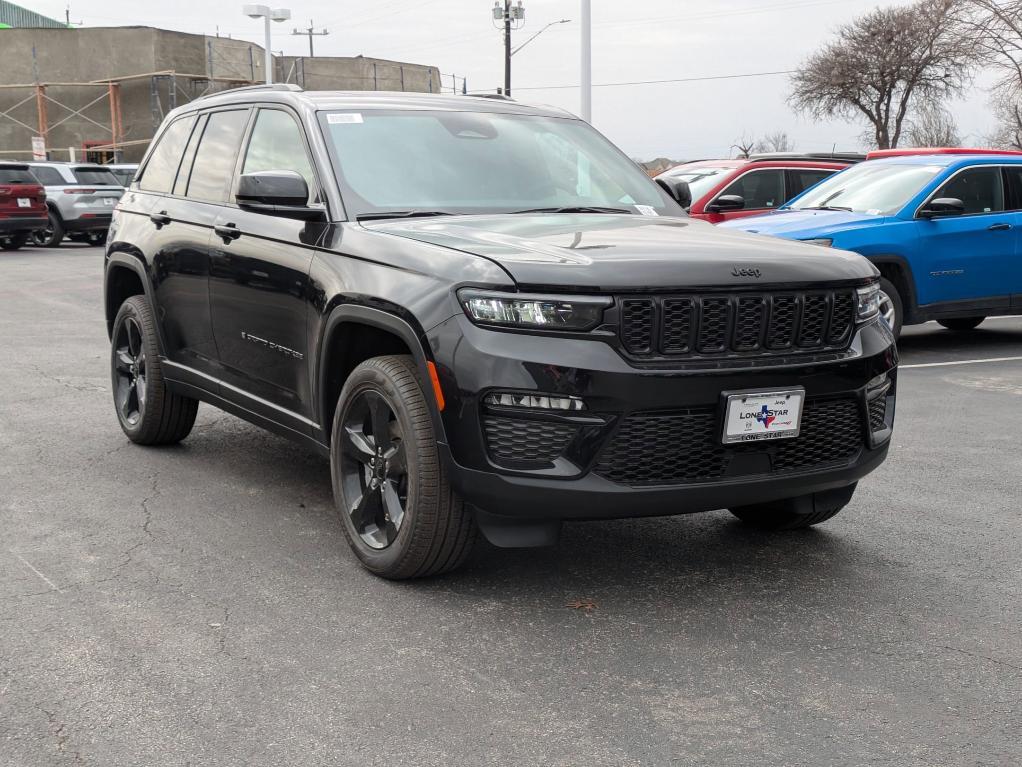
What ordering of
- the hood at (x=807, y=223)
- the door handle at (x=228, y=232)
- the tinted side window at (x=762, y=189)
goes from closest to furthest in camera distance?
the door handle at (x=228, y=232)
the hood at (x=807, y=223)
the tinted side window at (x=762, y=189)

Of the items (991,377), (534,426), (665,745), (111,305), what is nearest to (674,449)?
(534,426)

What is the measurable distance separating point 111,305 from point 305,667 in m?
4.19

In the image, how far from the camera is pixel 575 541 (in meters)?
5.14

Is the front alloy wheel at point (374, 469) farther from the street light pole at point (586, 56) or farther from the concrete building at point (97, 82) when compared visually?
the concrete building at point (97, 82)

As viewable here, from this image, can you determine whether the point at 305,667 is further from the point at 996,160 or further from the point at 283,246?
the point at 996,160

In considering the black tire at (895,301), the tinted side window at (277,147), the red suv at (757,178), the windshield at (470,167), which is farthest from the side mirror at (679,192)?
the red suv at (757,178)

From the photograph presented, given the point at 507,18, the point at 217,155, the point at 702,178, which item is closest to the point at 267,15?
the point at 507,18

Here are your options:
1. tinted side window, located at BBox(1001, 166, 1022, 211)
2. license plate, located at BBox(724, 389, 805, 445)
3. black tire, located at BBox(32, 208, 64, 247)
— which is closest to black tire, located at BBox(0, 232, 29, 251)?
black tire, located at BBox(32, 208, 64, 247)

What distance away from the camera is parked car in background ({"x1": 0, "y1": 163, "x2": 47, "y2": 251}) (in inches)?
935

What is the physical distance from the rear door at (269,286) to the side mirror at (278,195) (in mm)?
87

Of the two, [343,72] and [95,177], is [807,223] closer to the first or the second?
[95,177]

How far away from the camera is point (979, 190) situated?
11.4m

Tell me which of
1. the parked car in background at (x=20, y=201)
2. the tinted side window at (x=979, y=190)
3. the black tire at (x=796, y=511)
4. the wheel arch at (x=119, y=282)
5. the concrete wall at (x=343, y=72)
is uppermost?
the concrete wall at (x=343, y=72)

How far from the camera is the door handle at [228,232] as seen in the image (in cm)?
560
